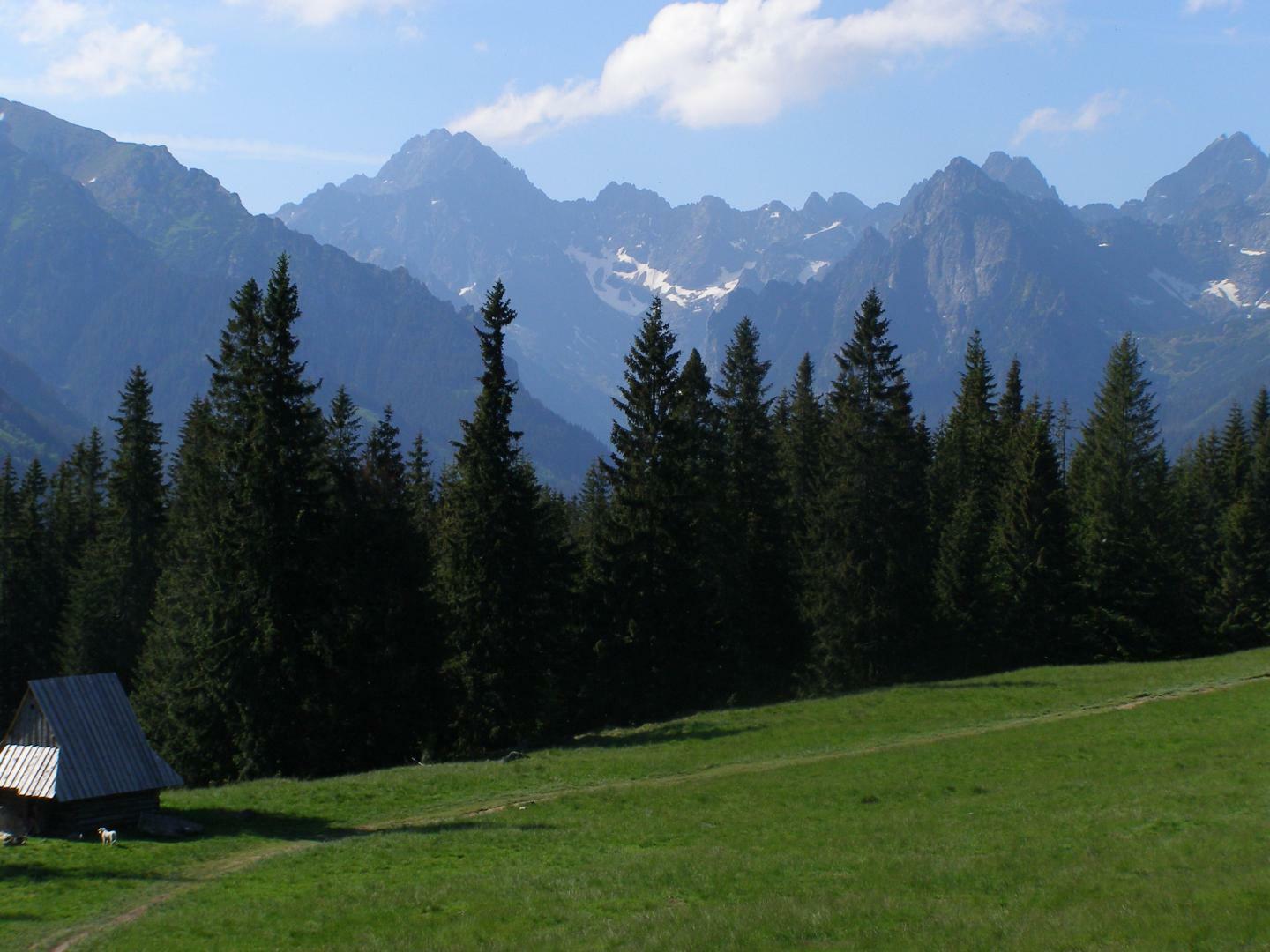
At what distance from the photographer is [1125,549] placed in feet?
232

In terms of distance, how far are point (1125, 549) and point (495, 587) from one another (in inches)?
1700

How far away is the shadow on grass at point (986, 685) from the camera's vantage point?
171 ft

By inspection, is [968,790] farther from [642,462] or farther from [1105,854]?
[642,462]

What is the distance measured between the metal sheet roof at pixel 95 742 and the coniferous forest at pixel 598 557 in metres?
11.5

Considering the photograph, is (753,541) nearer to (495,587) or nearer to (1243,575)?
(495,587)

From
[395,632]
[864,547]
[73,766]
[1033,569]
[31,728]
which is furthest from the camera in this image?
[1033,569]

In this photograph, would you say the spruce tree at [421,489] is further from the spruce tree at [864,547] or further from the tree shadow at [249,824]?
the tree shadow at [249,824]

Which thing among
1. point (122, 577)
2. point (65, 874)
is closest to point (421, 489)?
point (122, 577)

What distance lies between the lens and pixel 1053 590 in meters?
68.0

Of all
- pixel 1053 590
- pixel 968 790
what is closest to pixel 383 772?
pixel 968 790

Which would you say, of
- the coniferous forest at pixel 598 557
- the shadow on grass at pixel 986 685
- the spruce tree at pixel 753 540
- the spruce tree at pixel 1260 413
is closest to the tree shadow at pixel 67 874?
the coniferous forest at pixel 598 557

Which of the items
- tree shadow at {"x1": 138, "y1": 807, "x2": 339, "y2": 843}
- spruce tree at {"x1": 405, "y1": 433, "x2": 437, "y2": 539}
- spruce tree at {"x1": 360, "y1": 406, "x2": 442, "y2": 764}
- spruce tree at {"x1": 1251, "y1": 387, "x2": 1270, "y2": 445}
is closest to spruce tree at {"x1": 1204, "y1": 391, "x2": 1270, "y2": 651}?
spruce tree at {"x1": 1251, "y1": 387, "x2": 1270, "y2": 445}

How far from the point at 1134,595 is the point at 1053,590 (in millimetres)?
5799

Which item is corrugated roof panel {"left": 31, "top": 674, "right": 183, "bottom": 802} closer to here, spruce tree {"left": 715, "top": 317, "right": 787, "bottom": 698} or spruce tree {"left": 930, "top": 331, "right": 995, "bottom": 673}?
spruce tree {"left": 715, "top": 317, "right": 787, "bottom": 698}
